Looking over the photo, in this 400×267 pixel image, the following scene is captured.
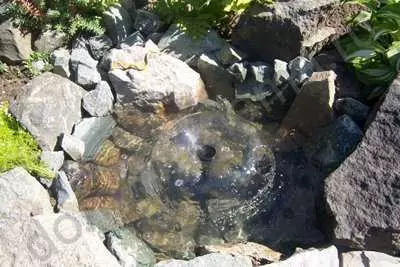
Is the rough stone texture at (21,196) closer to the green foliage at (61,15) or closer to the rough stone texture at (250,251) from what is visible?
the rough stone texture at (250,251)

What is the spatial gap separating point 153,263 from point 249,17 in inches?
104

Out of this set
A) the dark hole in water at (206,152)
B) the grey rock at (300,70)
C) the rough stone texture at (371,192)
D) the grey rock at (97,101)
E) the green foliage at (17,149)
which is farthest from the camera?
the grey rock at (97,101)

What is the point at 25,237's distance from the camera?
466 centimetres

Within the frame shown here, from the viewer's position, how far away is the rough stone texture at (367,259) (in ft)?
15.7

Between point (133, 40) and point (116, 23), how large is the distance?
26 cm

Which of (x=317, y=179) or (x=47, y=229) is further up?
(x=47, y=229)

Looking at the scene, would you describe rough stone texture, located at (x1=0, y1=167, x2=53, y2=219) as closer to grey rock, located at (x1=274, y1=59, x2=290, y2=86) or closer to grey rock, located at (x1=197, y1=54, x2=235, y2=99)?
grey rock, located at (x1=197, y1=54, x2=235, y2=99)

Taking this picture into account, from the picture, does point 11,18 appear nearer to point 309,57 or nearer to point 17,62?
point 17,62

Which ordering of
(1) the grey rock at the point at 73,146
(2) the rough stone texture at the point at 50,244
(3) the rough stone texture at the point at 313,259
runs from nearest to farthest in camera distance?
(2) the rough stone texture at the point at 50,244
(3) the rough stone texture at the point at 313,259
(1) the grey rock at the point at 73,146

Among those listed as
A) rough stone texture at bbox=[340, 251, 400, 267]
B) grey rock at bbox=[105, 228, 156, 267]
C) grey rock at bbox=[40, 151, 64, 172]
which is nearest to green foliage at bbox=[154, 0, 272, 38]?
grey rock at bbox=[40, 151, 64, 172]

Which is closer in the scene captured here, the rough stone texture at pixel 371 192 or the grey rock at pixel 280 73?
the rough stone texture at pixel 371 192

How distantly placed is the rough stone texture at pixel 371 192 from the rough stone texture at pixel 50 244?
6.14 ft

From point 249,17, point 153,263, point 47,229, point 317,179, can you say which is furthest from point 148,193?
point 249,17

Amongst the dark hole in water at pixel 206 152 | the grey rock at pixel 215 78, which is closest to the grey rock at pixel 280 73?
the grey rock at pixel 215 78
